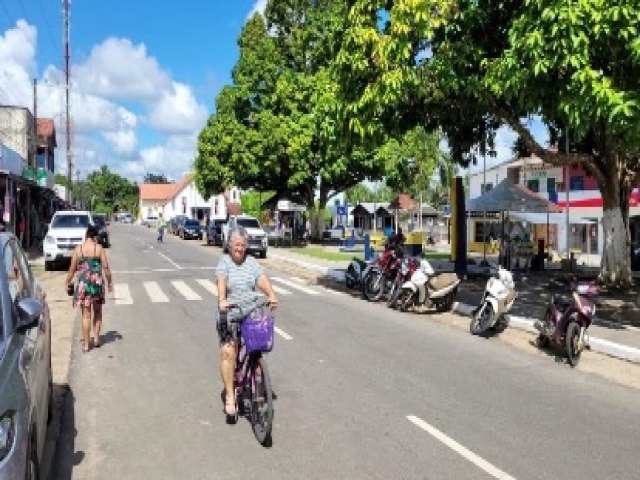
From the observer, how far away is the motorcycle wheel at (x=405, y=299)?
1520 centimetres

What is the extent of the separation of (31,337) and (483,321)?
28.1 feet

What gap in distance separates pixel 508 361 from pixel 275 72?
A: 1438 inches

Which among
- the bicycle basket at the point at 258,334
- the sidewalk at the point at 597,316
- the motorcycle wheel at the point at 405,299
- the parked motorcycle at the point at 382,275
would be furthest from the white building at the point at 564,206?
the bicycle basket at the point at 258,334

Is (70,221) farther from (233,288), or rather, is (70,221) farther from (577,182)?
(577,182)

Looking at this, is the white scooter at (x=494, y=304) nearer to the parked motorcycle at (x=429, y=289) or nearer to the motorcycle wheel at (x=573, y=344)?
the motorcycle wheel at (x=573, y=344)

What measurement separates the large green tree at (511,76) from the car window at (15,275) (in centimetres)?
737

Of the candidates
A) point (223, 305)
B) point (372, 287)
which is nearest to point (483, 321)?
point (372, 287)

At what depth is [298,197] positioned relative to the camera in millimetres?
48281

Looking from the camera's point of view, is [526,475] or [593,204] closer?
[526,475]

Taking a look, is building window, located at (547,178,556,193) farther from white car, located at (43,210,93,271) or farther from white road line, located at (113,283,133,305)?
white road line, located at (113,283,133,305)

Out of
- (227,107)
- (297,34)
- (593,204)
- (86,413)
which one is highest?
(297,34)

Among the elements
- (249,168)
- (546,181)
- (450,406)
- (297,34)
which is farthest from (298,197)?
(450,406)

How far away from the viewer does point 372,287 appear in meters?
17.0

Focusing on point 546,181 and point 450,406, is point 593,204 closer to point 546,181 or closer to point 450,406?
point 546,181
